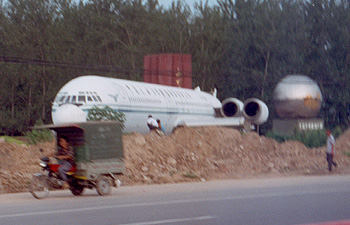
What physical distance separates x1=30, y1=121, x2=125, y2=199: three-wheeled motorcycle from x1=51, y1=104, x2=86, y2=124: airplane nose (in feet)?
29.6

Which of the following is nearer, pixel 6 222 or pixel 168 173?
pixel 6 222

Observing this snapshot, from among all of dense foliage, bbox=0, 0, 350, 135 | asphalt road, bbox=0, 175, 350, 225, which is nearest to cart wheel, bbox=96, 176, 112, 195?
asphalt road, bbox=0, 175, 350, 225

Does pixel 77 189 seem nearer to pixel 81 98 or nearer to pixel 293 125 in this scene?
pixel 81 98

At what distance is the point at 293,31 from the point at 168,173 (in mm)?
38411

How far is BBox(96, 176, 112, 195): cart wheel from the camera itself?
48.0 feet

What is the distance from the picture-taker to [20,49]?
53.1 metres

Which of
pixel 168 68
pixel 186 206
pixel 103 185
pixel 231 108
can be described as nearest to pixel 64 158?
pixel 103 185

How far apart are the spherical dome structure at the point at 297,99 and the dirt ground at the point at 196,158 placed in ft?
29.7

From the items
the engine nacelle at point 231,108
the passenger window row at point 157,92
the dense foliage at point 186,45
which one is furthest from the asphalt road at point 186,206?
the dense foliage at point 186,45

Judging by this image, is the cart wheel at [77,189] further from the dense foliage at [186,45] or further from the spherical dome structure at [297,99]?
the dense foliage at [186,45]

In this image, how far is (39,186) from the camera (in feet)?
45.8

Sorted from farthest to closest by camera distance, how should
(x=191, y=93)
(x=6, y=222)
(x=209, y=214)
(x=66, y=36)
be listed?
1. (x=66, y=36)
2. (x=191, y=93)
3. (x=209, y=214)
4. (x=6, y=222)

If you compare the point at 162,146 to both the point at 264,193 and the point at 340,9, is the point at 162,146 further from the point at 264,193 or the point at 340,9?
the point at 340,9

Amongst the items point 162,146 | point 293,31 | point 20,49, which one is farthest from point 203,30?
point 162,146
